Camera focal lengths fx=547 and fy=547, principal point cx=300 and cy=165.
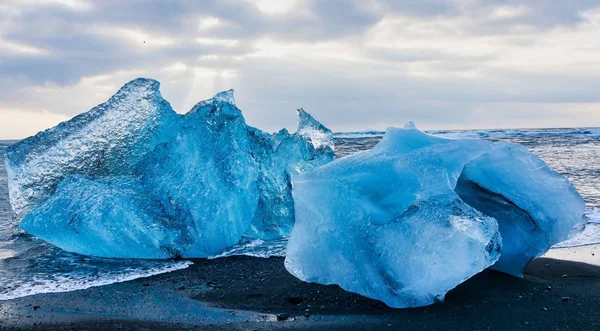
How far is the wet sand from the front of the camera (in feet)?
11.2

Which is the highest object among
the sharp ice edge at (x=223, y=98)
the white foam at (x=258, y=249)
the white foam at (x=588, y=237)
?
the sharp ice edge at (x=223, y=98)

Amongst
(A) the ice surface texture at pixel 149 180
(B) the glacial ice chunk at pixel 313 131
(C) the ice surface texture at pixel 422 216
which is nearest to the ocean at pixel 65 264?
(A) the ice surface texture at pixel 149 180

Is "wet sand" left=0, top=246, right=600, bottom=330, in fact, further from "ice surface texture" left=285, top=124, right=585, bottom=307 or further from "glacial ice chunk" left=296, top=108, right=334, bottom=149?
"glacial ice chunk" left=296, top=108, right=334, bottom=149

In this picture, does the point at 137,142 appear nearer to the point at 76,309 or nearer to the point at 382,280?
the point at 76,309

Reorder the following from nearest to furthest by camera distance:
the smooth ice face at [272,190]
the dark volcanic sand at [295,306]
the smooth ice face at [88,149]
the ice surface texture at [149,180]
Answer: the dark volcanic sand at [295,306], the ice surface texture at [149,180], the smooth ice face at [88,149], the smooth ice face at [272,190]

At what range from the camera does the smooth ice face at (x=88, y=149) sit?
609 centimetres

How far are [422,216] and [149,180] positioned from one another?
327cm

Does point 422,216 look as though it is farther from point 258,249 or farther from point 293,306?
point 258,249

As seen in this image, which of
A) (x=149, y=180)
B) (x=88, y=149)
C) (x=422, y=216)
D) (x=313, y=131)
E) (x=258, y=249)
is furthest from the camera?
(x=313, y=131)

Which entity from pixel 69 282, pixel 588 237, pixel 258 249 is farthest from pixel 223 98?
pixel 588 237

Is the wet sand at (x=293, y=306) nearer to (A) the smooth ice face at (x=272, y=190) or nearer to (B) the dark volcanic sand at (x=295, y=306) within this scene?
(B) the dark volcanic sand at (x=295, y=306)

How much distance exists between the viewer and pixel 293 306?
3799 mm

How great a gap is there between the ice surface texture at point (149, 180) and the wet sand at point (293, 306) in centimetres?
99

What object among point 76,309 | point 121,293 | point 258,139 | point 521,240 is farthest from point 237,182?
point 521,240
